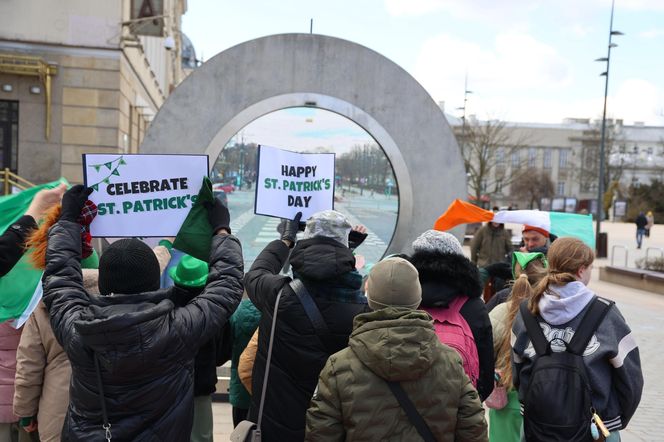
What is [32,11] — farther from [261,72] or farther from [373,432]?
[373,432]

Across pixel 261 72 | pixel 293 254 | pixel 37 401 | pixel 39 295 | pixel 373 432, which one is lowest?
pixel 37 401

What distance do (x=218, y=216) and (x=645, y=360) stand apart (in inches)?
287

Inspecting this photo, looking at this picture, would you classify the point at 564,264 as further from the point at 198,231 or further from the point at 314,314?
the point at 198,231

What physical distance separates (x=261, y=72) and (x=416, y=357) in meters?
4.84

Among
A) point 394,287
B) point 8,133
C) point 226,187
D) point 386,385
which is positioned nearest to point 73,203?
point 394,287

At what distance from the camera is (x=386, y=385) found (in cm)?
225

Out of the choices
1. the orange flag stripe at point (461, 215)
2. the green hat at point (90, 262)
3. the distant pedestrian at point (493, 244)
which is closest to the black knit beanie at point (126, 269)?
the green hat at point (90, 262)

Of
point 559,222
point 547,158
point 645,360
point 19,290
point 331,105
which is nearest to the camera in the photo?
point 19,290

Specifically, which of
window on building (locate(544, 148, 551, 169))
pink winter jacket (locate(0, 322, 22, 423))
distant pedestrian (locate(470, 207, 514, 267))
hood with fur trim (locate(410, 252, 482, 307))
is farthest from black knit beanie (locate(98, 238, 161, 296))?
window on building (locate(544, 148, 551, 169))

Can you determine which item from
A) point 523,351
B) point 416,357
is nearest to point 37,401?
point 416,357

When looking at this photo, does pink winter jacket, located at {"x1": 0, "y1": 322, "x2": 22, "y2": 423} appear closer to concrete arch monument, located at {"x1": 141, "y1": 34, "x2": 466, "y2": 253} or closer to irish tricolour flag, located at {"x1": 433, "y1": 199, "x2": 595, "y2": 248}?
concrete arch monument, located at {"x1": 141, "y1": 34, "x2": 466, "y2": 253}

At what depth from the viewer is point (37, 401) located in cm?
318

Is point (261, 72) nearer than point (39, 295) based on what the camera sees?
No

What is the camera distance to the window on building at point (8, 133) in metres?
15.9
